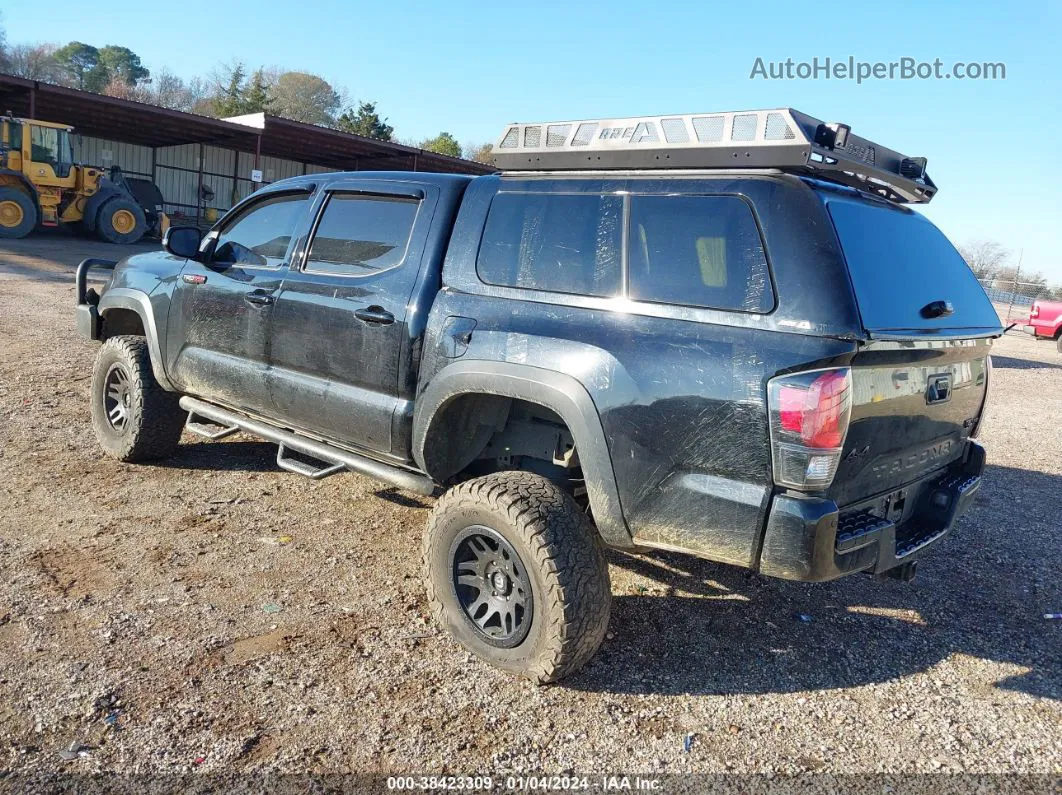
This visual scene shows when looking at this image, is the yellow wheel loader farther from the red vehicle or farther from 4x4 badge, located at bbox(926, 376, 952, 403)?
the red vehicle

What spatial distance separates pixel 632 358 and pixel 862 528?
1.04 metres

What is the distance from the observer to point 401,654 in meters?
3.22

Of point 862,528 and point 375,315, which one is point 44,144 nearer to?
point 375,315

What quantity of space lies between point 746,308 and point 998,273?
3403cm

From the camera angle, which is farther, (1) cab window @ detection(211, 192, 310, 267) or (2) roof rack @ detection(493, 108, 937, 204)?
(1) cab window @ detection(211, 192, 310, 267)

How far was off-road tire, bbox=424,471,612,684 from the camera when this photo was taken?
2.92m

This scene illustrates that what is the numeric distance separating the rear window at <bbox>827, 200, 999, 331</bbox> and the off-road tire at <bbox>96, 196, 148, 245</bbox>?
22426 millimetres

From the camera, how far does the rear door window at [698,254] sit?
8.99ft

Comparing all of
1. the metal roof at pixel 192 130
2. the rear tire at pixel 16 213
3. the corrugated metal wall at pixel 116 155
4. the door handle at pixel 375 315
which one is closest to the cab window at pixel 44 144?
the rear tire at pixel 16 213

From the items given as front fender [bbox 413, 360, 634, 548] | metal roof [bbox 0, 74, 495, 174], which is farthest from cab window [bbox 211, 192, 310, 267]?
metal roof [bbox 0, 74, 495, 174]

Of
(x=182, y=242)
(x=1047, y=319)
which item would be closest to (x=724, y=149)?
(x=182, y=242)

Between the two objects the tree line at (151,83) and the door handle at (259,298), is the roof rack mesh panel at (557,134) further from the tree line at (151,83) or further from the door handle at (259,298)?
the tree line at (151,83)

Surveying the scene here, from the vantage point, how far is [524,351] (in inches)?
123

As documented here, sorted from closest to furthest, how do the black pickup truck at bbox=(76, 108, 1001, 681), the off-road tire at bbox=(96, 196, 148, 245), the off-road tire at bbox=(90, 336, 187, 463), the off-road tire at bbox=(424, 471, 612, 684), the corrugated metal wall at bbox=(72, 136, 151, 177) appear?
the black pickup truck at bbox=(76, 108, 1001, 681) → the off-road tire at bbox=(424, 471, 612, 684) → the off-road tire at bbox=(90, 336, 187, 463) → the off-road tire at bbox=(96, 196, 148, 245) → the corrugated metal wall at bbox=(72, 136, 151, 177)
